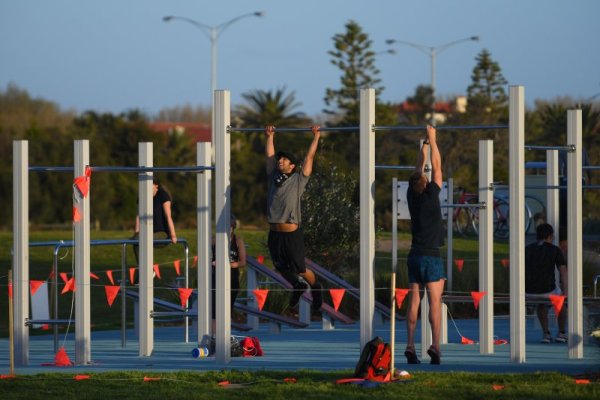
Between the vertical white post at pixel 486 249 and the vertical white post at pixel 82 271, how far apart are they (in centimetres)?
423

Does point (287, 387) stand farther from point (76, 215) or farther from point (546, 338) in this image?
point (546, 338)

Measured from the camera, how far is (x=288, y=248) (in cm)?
1395

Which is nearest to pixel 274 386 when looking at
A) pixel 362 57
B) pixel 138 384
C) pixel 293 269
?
pixel 138 384

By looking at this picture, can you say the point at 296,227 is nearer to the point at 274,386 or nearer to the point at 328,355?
the point at 328,355

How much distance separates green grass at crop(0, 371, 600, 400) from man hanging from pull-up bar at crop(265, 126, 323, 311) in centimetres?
231

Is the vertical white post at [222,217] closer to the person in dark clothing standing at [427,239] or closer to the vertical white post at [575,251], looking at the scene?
the person in dark clothing standing at [427,239]

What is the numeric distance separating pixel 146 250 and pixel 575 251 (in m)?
4.69

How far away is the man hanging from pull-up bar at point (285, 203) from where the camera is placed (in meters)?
13.6

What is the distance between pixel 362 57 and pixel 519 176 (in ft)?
174

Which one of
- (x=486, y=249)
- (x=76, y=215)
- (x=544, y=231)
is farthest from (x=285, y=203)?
Result: (x=544, y=231)

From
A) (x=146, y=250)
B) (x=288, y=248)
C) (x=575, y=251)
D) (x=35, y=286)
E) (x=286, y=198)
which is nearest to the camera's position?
(x=575, y=251)

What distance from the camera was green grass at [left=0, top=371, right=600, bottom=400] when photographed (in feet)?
33.6

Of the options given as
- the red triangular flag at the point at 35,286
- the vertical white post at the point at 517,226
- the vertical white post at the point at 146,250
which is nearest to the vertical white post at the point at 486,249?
the vertical white post at the point at 517,226

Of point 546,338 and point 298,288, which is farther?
point 546,338
